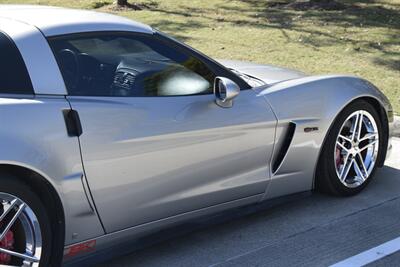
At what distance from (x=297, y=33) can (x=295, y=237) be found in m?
6.92

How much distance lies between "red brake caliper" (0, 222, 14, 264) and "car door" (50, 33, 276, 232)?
1.54 feet

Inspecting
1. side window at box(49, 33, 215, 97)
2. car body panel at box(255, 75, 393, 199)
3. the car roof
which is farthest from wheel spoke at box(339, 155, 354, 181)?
the car roof

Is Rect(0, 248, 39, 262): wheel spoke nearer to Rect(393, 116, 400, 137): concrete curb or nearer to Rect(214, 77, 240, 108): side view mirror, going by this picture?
Rect(214, 77, 240, 108): side view mirror

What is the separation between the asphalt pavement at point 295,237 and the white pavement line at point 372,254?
3cm

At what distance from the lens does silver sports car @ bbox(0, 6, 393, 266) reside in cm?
306

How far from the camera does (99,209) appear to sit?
3289 millimetres

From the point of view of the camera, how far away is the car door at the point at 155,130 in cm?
328

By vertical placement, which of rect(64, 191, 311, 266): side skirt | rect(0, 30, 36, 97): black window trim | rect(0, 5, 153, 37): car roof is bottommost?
rect(64, 191, 311, 266): side skirt

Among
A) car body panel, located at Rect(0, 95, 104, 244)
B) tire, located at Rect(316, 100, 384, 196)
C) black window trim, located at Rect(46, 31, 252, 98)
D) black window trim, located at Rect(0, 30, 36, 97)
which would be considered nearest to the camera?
car body panel, located at Rect(0, 95, 104, 244)

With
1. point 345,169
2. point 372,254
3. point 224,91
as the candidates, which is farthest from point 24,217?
point 345,169

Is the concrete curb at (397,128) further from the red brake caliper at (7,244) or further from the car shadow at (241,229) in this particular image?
the red brake caliper at (7,244)

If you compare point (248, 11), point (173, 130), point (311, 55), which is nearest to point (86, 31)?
point (173, 130)

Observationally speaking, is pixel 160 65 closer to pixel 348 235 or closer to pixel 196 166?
pixel 196 166

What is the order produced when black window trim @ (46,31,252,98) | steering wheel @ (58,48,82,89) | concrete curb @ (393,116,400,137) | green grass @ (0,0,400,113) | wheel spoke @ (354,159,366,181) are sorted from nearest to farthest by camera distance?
steering wheel @ (58,48,82,89) → black window trim @ (46,31,252,98) → wheel spoke @ (354,159,366,181) → concrete curb @ (393,116,400,137) → green grass @ (0,0,400,113)
